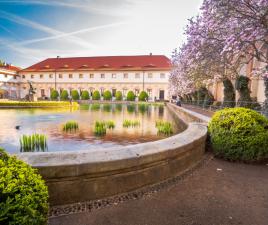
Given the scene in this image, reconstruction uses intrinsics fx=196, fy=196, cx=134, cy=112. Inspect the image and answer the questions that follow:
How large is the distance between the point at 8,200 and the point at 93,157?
4.27 ft

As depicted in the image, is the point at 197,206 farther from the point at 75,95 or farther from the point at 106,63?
the point at 106,63

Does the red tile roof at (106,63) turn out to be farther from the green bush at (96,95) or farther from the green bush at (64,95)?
the green bush at (64,95)

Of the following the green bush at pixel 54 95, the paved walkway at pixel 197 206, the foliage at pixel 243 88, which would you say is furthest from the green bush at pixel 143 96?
the paved walkway at pixel 197 206

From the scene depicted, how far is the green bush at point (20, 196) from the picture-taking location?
4.71ft

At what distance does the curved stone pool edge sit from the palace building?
154ft

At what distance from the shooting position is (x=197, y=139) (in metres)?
4.25

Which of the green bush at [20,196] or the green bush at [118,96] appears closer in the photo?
the green bush at [20,196]

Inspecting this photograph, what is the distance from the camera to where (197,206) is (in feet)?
8.71

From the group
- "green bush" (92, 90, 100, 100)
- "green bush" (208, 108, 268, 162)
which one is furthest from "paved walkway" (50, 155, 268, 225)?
"green bush" (92, 90, 100, 100)

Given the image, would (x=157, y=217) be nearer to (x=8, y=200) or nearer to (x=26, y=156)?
(x=8, y=200)

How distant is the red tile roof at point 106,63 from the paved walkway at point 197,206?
46.8 metres

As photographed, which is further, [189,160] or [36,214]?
[189,160]

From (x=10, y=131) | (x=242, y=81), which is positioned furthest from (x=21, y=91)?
(x=242, y=81)

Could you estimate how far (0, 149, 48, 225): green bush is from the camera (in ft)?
4.71
